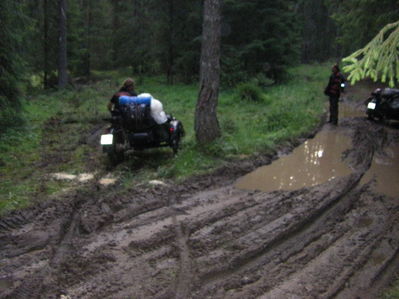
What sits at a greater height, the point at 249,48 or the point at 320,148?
the point at 249,48

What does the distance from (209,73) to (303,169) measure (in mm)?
3163

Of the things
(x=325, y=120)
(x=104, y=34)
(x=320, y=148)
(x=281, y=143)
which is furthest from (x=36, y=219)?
(x=104, y=34)

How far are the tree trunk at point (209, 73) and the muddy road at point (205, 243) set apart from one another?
2.21m

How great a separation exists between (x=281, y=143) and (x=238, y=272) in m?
6.86

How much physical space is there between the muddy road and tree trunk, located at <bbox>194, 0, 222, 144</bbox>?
2212 mm

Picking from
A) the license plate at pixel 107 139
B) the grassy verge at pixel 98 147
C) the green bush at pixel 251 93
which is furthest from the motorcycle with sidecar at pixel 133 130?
the green bush at pixel 251 93

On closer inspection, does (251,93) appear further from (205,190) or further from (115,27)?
(115,27)

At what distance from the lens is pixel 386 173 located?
8.57m

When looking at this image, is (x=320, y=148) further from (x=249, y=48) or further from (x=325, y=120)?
(x=249, y=48)

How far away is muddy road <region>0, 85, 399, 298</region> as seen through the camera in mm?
4383

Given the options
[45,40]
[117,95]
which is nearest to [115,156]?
[117,95]

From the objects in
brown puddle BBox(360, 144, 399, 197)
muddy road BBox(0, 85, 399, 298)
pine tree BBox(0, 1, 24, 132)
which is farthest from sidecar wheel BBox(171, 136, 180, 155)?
pine tree BBox(0, 1, 24, 132)

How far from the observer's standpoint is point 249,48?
2286cm

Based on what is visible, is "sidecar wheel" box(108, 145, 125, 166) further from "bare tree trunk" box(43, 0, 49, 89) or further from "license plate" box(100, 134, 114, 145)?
"bare tree trunk" box(43, 0, 49, 89)
